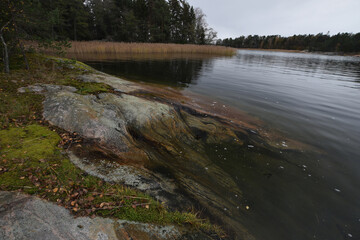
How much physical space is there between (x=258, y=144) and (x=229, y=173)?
177 cm

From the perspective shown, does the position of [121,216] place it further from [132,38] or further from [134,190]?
[132,38]

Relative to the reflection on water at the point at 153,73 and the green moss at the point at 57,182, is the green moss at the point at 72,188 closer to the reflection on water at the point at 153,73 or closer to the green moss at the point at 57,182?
the green moss at the point at 57,182

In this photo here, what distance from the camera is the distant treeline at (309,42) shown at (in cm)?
8925

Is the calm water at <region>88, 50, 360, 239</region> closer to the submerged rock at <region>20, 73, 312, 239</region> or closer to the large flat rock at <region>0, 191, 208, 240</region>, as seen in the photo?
the submerged rock at <region>20, 73, 312, 239</region>

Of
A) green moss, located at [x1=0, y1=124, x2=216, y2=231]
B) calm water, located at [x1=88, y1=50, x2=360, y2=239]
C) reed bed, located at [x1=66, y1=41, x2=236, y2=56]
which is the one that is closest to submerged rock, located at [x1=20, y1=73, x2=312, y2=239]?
green moss, located at [x1=0, y1=124, x2=216, y2=231]

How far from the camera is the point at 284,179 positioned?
3875mm

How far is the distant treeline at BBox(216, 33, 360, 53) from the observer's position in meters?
89.2

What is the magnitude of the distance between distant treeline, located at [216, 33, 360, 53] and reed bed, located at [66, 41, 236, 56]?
2650 inches

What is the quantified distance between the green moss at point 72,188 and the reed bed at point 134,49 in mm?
23820

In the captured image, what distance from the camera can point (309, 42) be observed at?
121 meters

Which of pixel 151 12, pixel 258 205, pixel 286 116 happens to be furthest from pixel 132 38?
pixel 258 205

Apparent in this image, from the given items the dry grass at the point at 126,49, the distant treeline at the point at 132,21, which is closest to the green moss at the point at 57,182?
the dry grass at the point at 126,49

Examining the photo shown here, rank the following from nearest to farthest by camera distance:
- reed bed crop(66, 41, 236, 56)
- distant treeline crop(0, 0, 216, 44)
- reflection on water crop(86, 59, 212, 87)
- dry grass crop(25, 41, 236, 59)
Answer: reflection on water crop(86, 59, 212, 87) < dry grass crop(25, 41, 236, 59) < reed bed crop(66, 41, 236, 56) < distant treeline crop(0, 0, 216, 44)

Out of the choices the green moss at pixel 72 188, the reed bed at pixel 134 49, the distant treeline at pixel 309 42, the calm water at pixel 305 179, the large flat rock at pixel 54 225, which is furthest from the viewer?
the distant treeline at pixel 309 42
